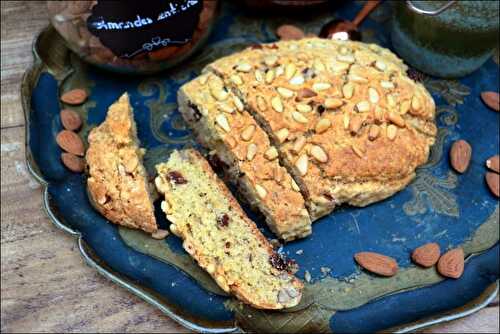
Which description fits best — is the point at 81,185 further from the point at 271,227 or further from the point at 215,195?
the point at 271,227

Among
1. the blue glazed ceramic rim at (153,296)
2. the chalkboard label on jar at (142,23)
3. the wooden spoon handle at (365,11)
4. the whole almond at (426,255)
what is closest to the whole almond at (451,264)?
the whole almond at (426,255)

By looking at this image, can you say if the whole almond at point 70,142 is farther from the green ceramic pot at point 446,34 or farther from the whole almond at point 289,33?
the green ceramic pot at point 446,34

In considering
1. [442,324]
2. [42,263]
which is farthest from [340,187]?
[42,263]

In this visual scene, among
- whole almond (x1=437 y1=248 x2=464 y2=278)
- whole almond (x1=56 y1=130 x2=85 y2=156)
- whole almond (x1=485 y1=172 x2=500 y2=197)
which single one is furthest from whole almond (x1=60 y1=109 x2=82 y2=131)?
whole almond (x1=485 y1=172 x2=500 y2=197)

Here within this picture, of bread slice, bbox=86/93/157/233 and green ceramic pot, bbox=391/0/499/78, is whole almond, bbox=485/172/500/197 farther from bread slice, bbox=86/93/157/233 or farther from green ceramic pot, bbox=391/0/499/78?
bread slice, bbox=86/93/157/233

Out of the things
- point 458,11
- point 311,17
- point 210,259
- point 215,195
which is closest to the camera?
point 210,259

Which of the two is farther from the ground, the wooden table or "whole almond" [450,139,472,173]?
"whole almond" [450,139,472,173]
